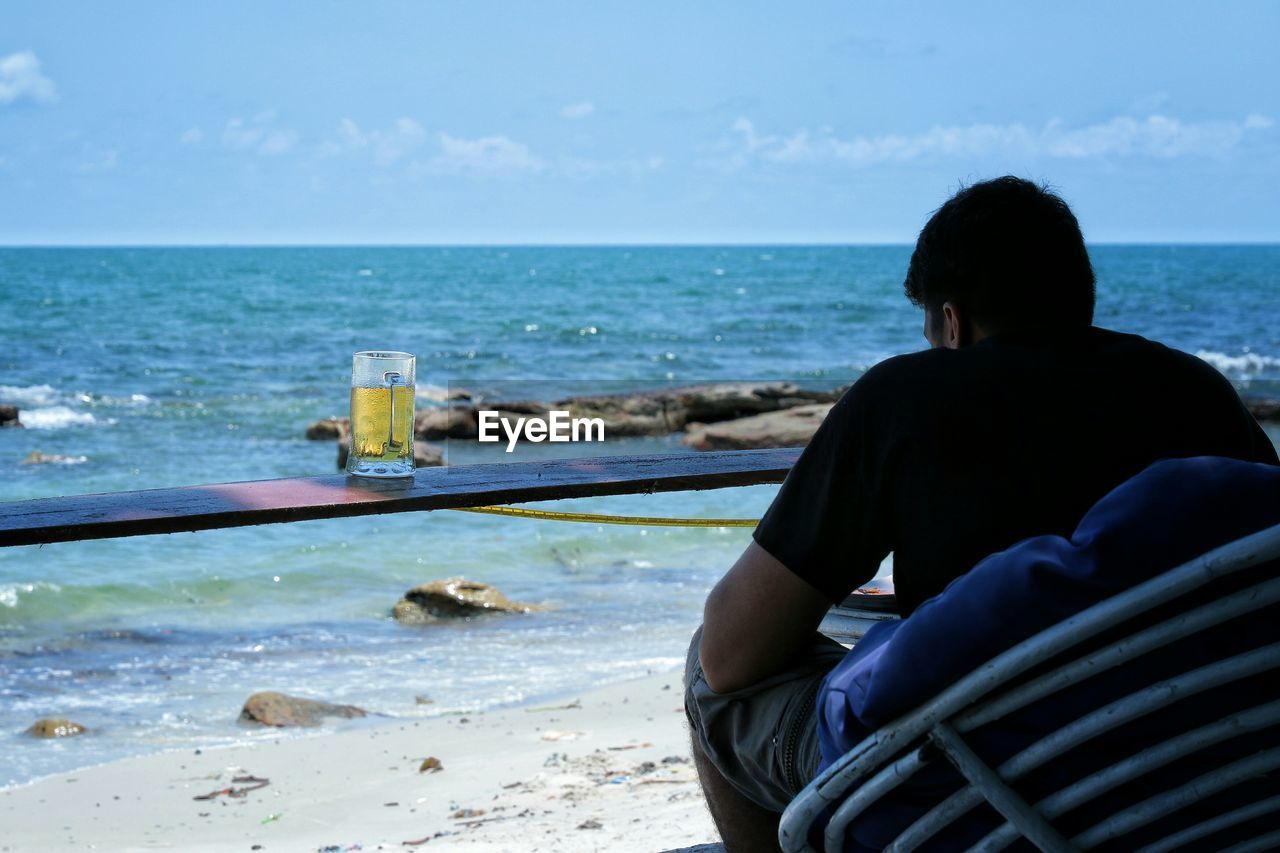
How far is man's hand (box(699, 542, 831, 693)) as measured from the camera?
1405 mm

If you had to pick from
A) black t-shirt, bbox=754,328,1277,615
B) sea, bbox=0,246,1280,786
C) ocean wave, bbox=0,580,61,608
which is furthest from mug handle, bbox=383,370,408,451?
ocean wave, bbox=0,580,61,608

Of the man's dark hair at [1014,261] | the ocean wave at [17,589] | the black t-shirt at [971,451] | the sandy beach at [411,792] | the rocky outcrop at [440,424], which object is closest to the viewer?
the black t-shirt at [971,451]

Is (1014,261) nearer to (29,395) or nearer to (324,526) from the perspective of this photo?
(324,526)

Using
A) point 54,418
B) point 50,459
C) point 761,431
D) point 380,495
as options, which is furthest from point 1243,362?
point 380,495

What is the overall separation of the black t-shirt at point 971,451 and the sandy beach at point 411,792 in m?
1.59

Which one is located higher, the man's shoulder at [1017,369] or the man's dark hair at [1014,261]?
the man's dark hair at [1014,261]

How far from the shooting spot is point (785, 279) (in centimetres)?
4431

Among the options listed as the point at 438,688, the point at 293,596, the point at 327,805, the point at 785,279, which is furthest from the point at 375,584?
the point at 785,279

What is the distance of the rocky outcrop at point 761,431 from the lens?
11.7 m

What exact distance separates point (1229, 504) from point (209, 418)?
14.7 m

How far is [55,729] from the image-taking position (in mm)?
4480
